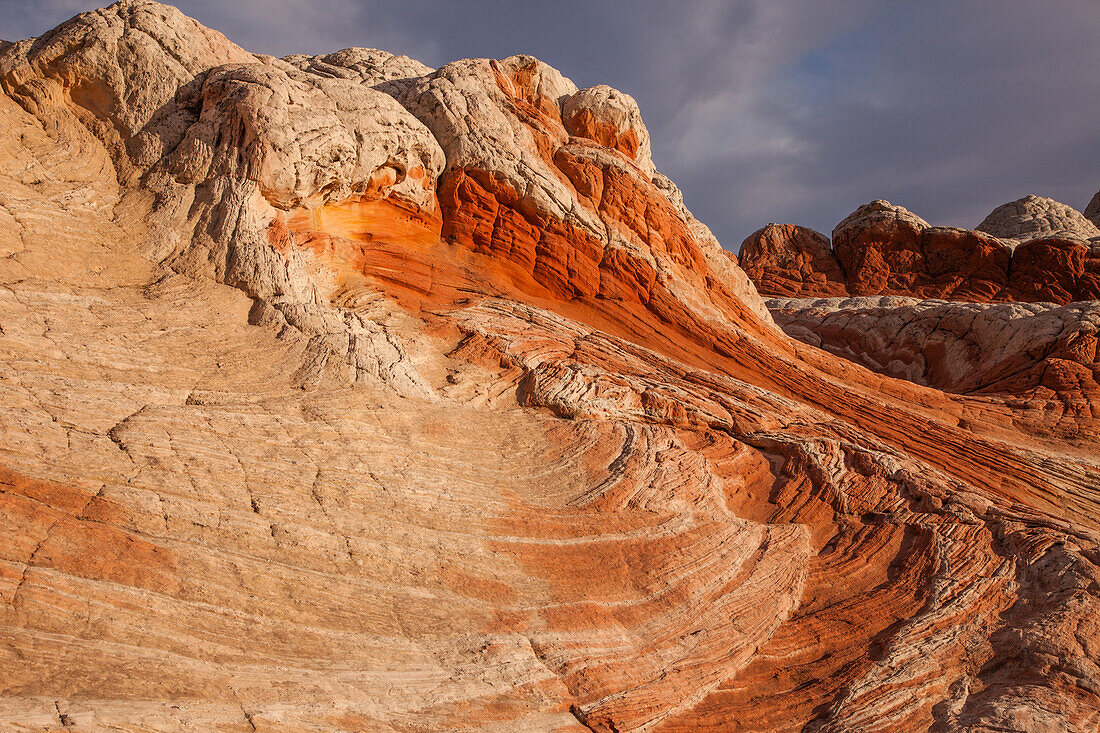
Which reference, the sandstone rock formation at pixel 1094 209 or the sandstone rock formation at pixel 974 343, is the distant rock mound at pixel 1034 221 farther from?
the sandstone rock formation at pixel 974 343

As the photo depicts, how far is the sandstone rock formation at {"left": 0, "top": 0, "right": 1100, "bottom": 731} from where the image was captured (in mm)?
6082

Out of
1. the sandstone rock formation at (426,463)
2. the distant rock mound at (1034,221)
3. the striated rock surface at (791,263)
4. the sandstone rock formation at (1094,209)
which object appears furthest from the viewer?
the sandstone rock formation at (1094,209)

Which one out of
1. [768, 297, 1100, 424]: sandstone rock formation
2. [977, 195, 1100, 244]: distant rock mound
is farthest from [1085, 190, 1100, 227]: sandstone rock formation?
[768, 297, 1100, 424]: sandstone rock formation

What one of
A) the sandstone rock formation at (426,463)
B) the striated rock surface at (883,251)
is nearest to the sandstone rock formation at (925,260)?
the striated rock surface at (883,251)

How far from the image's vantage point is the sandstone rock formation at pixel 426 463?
6.08 metres

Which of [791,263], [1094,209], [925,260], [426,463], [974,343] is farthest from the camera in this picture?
[1094,209]

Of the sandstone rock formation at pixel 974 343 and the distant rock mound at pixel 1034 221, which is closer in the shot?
the sandstone rock formation at pixel 974 343

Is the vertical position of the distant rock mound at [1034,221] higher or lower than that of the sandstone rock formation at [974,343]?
higher

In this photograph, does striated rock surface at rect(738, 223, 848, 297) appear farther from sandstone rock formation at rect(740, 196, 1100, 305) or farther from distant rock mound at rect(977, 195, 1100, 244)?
distant rock mound at rect(977, 195, 1100, 244)

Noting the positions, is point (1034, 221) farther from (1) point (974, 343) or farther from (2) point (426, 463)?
(2) point (426, 463)

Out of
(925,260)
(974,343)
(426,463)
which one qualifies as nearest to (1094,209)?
(925,260)

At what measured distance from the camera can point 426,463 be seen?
329 inches

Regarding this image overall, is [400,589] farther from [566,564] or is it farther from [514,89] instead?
[514,89]

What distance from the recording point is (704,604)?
806 cm
